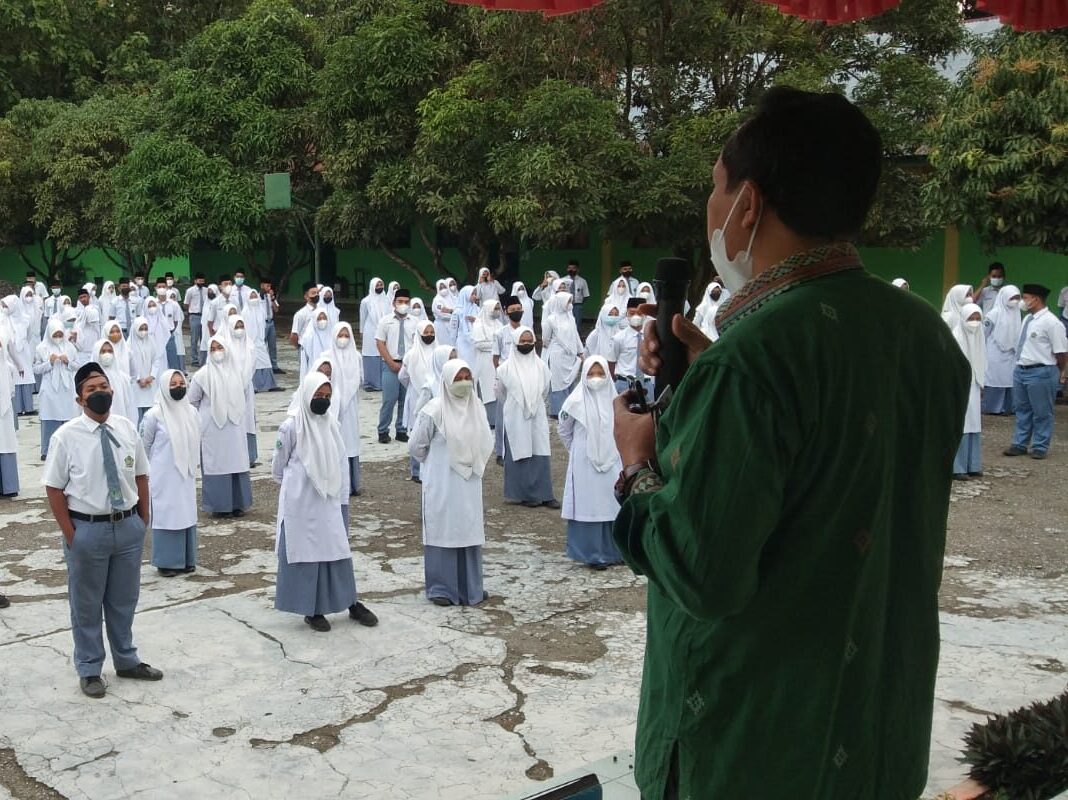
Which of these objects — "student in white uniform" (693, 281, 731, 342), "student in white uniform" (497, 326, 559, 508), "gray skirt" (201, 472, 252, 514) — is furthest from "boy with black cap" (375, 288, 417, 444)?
"student in white uniform" (693, 281, 731, 342)

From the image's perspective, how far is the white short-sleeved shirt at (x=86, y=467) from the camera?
560 centimetres

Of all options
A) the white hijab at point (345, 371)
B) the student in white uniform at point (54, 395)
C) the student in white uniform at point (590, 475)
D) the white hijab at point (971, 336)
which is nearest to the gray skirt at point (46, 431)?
the student in white uniform at point (54, 395)

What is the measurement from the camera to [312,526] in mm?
6664

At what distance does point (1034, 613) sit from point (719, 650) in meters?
6.05

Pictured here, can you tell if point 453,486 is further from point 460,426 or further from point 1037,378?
point 1037,378

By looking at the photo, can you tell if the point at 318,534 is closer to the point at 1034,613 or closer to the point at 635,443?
the point at 1034,613

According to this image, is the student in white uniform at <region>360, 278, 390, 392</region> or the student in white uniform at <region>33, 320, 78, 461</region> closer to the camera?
the student in white uniform at <region>33, 320, 78, 461</region>

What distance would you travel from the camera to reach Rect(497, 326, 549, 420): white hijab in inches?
392

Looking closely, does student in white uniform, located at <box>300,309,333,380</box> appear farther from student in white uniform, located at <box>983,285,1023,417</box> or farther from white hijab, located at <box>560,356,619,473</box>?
student in white uniform, located at <box>983,285,1023,417</box>

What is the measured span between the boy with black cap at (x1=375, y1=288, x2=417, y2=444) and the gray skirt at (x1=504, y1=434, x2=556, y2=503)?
296 cm

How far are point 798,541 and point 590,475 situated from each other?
6510 mm

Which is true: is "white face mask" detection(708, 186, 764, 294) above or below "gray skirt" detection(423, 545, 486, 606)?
above

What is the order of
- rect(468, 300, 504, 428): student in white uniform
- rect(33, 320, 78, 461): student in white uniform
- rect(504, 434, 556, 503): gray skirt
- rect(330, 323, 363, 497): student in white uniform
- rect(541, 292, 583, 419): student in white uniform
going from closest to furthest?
rect(504, 434, 556, 503): gray skirt < rect(330, 323, 363, 497): student in white uniform < rect(33, 320, 78, 461): student in white uniform < rect(468, 300, 504, 428): student in white uniform < rect(541, 292, 583, 419): student in white uniform

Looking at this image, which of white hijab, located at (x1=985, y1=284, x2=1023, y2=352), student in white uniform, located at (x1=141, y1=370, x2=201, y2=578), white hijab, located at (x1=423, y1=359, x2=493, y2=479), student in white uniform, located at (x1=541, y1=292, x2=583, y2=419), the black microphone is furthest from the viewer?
student in white uniform, located at (x1=541, y1=292, x2=583, y2=419)
